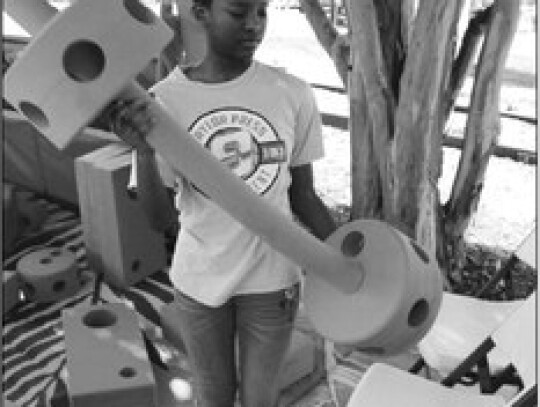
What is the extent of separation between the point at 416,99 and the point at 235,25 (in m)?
1.24

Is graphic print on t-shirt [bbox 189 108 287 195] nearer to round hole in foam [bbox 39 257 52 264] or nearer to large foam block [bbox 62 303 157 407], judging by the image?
large foam block [bbox 62 303 157 407]

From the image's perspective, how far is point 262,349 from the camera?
3.59 feet

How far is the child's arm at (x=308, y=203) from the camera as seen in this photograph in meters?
1.05

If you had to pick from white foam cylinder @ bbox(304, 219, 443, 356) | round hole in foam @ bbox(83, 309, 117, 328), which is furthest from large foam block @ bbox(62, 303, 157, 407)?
white foam cylinder @ bbox(304, 219, 443, 356)

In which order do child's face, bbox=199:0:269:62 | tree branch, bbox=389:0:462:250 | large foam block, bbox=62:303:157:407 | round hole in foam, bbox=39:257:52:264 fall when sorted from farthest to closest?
round hole in foam, bbox=39:257:52:264 < tree branch, bbox=389:0:462:250 < large foam block, bbox=62:303:157:407 < child's face, bbox=199:0:269:62

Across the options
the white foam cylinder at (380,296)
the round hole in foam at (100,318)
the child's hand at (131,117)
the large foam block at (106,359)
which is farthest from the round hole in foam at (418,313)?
the round hole in foam at (100,318)

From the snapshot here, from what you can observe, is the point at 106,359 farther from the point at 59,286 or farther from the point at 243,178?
the point at 243,178

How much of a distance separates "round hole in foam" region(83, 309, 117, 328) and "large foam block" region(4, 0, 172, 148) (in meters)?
1.68

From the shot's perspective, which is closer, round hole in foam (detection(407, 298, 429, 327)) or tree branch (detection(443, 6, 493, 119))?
round hole in foam (detection(407, 298, 429, 327))

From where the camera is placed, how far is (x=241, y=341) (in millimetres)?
1122

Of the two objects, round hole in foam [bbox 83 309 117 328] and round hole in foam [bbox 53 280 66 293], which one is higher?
round hole in foam [bbox 83 309 117 328]

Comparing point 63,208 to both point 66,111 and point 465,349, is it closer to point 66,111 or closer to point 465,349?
point 465,349

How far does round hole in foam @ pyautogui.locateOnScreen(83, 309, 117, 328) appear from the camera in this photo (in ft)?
6.91

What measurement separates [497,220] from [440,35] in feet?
4.01
